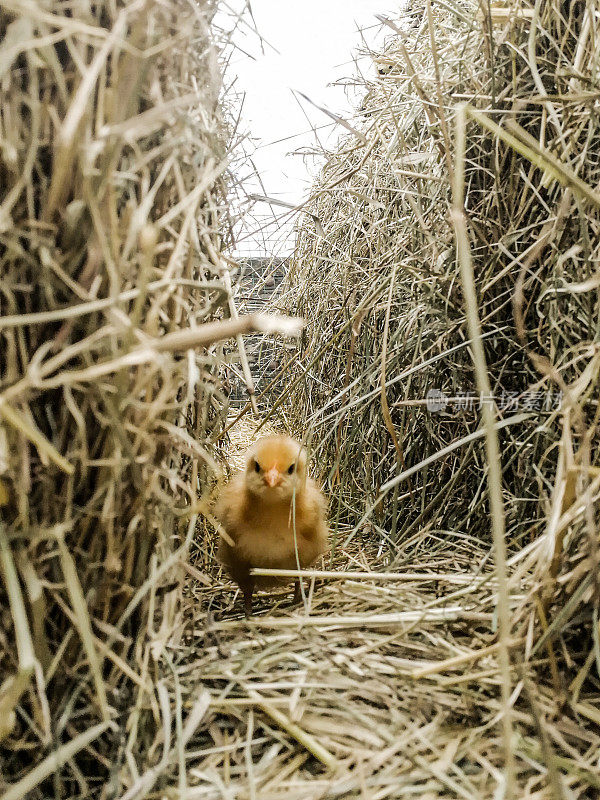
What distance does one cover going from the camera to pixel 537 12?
151cm

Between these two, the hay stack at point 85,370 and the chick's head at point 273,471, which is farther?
the chick's head at point 273,471

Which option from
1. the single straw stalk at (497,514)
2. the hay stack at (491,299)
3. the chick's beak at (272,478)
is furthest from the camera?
the chick's beak at (272,478)

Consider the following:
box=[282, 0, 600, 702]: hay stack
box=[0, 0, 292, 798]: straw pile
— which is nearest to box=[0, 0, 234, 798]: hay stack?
box=[0, 0, 292, 798]: straw pile

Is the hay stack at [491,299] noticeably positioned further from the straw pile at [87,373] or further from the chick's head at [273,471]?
the straw pile at [87,373]

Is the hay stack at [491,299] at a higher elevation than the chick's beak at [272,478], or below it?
higher

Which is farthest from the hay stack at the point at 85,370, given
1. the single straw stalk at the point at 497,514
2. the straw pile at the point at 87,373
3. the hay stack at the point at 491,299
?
the hay stack at the point at 491,299

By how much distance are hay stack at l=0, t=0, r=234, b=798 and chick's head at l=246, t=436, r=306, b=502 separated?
2.17 feet

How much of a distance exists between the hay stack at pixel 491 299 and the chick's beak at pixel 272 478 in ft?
0.51

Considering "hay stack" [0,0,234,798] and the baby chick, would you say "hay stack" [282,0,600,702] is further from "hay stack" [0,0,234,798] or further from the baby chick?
"hay stack" [0,0,234,798]

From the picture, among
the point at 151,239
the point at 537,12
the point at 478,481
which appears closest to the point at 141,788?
the point at 151,239

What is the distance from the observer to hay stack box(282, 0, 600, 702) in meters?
1.15

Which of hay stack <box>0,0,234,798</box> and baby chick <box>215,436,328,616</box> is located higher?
hay stack <box>0,0,234,798</box>

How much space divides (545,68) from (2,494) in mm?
1596

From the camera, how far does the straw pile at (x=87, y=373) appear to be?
0.85 metres
